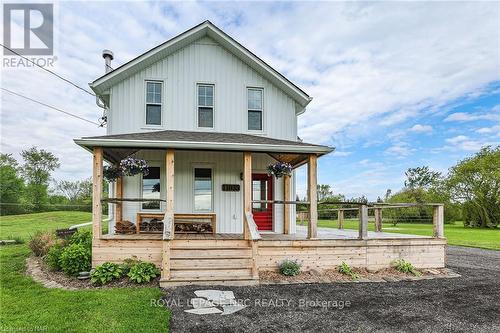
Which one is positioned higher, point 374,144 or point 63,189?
point 374,144

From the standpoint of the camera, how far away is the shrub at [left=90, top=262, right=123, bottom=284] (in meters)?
6.93

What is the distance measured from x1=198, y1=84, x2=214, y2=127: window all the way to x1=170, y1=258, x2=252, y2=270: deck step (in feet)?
15.8

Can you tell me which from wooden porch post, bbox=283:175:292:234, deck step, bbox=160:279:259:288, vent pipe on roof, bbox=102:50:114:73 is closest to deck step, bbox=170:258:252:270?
deck step, bbox=160:279:259:288

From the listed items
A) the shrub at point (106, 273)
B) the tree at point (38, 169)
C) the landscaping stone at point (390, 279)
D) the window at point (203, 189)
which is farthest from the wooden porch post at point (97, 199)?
the tree at point (38, 169)

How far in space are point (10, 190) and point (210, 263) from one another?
27.7 metres

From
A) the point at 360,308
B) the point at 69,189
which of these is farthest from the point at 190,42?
the point at 69,189

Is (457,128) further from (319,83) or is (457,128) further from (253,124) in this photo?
(253,124)

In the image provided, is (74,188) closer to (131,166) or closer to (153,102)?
Result: (153,102)

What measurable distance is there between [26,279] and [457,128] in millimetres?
34755

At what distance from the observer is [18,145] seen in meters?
32.2

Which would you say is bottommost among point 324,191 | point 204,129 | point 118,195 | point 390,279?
point 390,279

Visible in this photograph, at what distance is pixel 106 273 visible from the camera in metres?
7.03

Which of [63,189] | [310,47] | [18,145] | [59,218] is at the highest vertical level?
[310,47]

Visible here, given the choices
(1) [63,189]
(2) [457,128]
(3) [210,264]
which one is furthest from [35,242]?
(2) [457,128]
